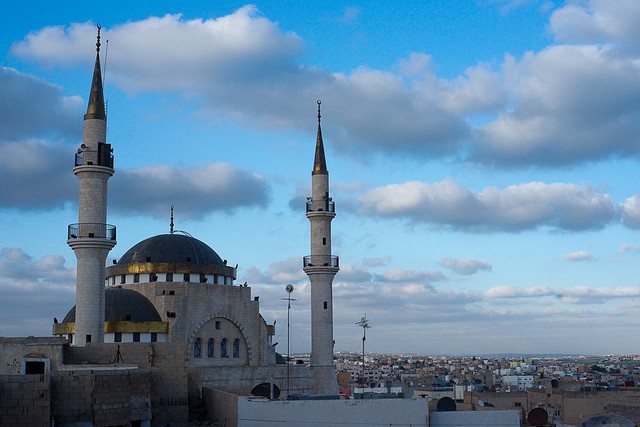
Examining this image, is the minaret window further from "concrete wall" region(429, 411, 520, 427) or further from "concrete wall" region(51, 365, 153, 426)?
"concrete wall" region(429, 411, 520, 427)

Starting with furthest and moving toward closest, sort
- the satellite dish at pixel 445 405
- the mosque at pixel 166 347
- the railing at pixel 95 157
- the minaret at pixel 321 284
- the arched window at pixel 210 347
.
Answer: the minaret at pixel 321 284 → the arched window at pixel 210 347 → the railing at pixel 95 157 → the satellite dish at pixel 445 405 → the mosque at pixel 166 347

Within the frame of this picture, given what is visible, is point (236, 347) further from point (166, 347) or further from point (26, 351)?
point (26, 351)

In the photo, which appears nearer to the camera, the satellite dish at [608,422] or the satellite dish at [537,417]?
the satellite dish at [608,422]

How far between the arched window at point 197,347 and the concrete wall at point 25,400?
14.4 m

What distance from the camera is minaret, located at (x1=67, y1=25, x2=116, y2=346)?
30828mm

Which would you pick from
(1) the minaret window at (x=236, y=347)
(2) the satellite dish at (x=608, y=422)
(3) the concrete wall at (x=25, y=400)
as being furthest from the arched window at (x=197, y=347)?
(2) the satellite dish at (x=608, y=422)

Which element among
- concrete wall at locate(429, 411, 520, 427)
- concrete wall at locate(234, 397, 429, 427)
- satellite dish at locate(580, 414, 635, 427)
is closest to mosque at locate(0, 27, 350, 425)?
concrete wall at locate(234, 397, 429, 427)

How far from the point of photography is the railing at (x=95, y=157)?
104 feet

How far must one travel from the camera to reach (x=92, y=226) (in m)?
31.2

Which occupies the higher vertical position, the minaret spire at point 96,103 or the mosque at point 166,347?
the minaret spire at point 96,103

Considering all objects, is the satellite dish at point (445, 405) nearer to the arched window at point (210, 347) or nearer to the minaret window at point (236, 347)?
the minaret window at point (236, 347)

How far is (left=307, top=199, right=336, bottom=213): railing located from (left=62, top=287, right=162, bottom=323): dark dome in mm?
10297

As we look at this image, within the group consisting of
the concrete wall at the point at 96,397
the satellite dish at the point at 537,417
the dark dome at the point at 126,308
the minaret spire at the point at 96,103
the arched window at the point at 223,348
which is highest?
the minaret spire at the point at 96,103

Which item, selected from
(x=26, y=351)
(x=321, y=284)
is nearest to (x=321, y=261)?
(x=321, y=284)
